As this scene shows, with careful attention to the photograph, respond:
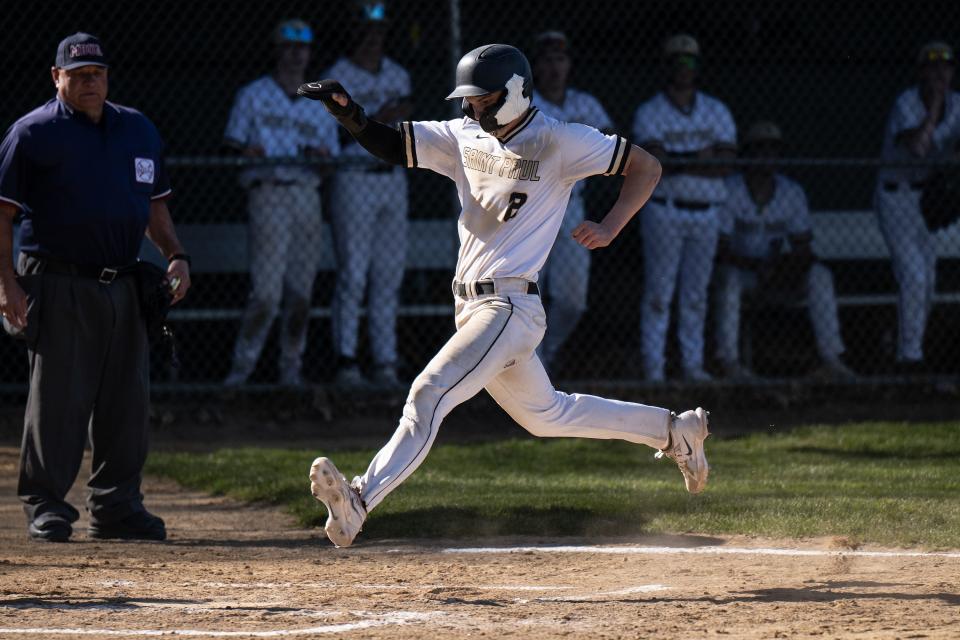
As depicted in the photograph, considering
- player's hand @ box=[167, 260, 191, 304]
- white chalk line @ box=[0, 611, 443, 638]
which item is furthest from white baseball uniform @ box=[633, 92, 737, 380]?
white chalk line @ box=[0, 611, 443, 638]

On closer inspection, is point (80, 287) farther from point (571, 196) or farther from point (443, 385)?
point (571, 196)

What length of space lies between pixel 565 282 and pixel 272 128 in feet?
6.93

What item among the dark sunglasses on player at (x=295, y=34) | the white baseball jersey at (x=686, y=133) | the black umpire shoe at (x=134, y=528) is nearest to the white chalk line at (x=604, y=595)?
the black umpire shoe at (x=134, y=528)

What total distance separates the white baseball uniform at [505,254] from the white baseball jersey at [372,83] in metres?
3.95

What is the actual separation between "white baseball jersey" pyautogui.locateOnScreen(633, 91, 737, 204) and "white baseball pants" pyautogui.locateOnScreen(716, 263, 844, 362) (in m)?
0.59

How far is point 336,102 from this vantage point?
15.6 ft

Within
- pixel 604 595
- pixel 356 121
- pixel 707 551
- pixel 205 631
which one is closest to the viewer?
pixel 205 631

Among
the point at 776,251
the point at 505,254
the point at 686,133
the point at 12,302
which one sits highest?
the point at 686,133

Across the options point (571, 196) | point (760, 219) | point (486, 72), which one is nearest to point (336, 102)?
point (486, 72)

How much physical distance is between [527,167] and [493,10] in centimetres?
661

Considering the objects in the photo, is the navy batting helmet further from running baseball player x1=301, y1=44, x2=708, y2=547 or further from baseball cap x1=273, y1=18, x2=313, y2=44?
baseball cap x1=273, y1=18, x2=313, y2=44

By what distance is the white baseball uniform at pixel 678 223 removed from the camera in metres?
9.16

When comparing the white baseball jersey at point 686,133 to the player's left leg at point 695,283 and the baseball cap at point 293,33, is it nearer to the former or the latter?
the player's left leg at point 695,283

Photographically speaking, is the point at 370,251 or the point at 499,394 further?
the point at 370,251
